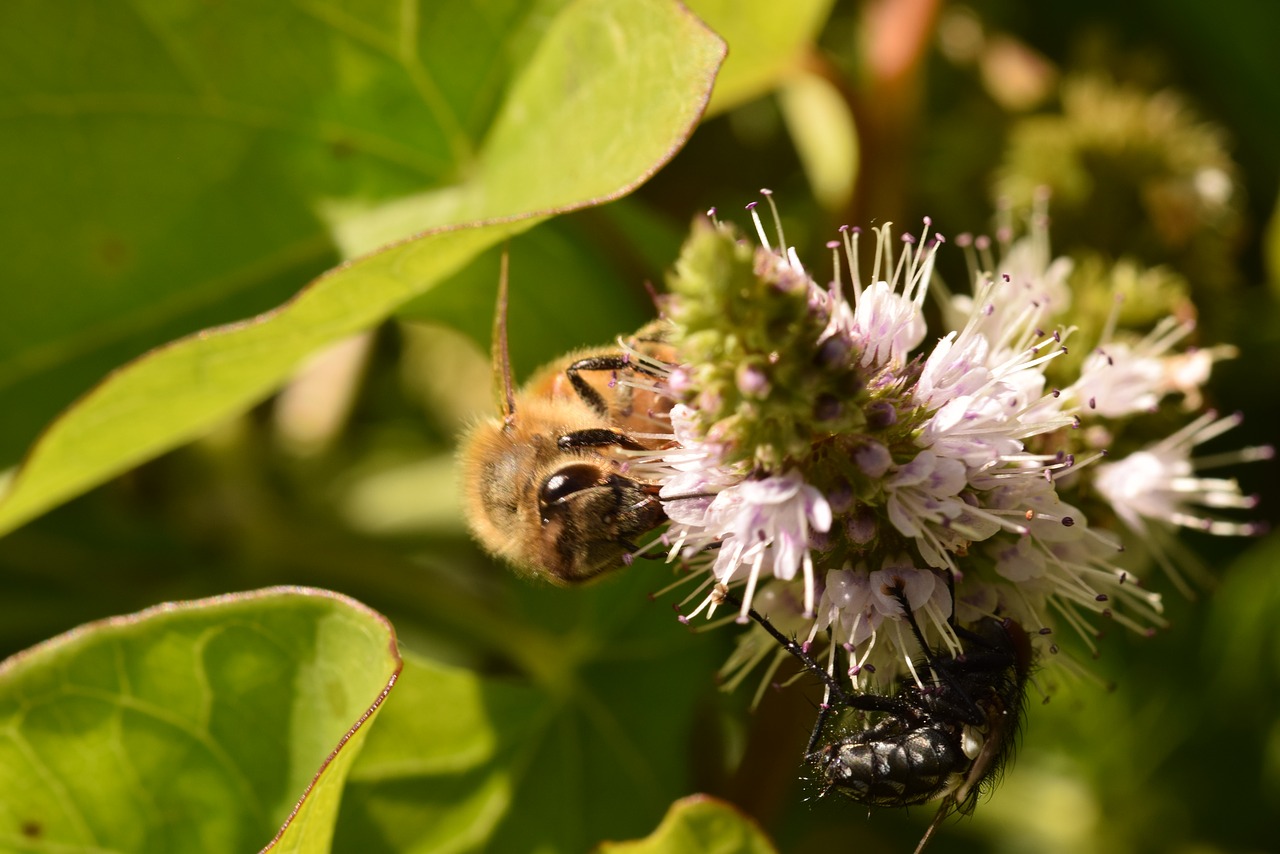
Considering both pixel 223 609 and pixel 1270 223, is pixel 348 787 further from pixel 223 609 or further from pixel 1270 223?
pixel 1270 223

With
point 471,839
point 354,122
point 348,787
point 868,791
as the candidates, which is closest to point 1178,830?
point 868,791

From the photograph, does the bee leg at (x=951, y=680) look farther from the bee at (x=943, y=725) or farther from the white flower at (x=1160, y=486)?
the white flower at (x=1160, y=486)

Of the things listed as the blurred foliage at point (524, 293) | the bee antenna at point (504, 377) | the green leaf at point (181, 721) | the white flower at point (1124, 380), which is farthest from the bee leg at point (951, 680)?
the green leaf at point (181, 721)

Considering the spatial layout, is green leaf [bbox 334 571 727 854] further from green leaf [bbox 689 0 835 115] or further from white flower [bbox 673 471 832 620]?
green leaf [bbox 689 0 835 115]

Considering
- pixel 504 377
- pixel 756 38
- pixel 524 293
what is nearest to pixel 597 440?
pixel 504 377

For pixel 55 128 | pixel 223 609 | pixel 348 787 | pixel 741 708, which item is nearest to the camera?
pixel 223 609

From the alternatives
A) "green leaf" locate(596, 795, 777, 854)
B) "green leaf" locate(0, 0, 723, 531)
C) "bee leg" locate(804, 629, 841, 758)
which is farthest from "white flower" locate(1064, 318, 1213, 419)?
"green leaf" locate(0, 0, 723, 531)
